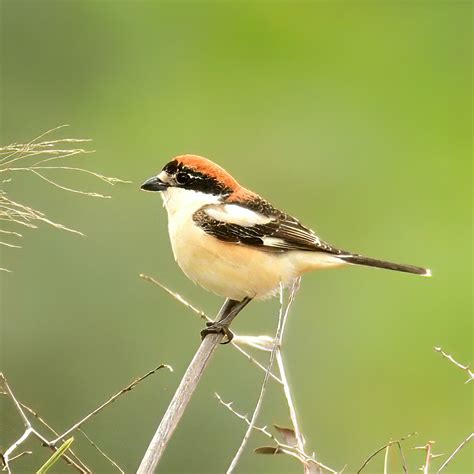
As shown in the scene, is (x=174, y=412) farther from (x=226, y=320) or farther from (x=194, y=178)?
(x=194, y=178)

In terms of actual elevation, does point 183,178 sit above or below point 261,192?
above

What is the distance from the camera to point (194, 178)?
4.10 metres

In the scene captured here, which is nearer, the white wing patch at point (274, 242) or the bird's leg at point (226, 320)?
the bird's leg at point (226, 320)

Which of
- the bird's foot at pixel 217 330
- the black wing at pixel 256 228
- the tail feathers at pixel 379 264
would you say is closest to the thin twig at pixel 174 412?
the bird's foot at pixel 217 330

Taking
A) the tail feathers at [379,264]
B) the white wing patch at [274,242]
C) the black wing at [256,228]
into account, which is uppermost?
the black wing at [256,228]

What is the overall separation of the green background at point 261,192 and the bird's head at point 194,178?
1125 millimetres

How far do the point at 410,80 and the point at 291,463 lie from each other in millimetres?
5005

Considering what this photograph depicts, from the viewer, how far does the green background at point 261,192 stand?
5.41 metres

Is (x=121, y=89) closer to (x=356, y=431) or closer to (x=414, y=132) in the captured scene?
(x=414, y=132)

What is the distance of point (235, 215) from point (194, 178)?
21 centimetres

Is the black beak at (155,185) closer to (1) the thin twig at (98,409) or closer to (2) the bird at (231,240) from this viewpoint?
(2) the bird at (231,240)

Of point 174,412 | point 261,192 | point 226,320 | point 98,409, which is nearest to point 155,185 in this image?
point 226,320

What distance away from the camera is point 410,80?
925 centimetres

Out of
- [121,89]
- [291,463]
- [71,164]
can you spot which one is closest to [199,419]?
[291,463]
